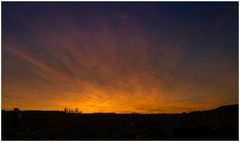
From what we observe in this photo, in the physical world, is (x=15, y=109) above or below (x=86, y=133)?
above

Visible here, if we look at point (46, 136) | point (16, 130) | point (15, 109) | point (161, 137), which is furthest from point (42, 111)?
point (161, 137)

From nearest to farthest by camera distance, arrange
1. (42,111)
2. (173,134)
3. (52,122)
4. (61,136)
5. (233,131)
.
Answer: (61,136), (173,134), (233,131), (52,122), (42,111)

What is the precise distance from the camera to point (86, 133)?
15633mm

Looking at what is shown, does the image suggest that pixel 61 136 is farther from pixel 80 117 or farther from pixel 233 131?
pixel 80 117

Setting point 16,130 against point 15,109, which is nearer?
point 16,130

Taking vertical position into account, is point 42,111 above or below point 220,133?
above

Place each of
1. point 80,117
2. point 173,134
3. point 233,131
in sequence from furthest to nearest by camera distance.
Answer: point 80,117, point 233,131, point 173,134

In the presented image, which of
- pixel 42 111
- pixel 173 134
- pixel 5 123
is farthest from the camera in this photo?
pixel 42 111

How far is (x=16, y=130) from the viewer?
17578 mm

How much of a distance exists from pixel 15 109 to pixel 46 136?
6.18m

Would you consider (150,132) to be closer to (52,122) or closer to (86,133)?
(86,133)

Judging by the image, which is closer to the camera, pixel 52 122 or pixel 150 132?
pixel 150 132

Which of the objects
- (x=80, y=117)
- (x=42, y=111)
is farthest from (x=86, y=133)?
(x=42, y=111)

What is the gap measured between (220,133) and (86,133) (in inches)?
265
